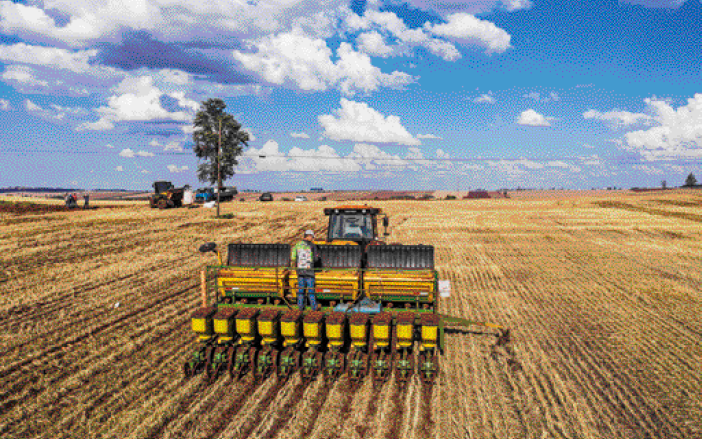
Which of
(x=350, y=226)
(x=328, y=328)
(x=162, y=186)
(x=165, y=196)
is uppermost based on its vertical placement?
(x=162, y=186)

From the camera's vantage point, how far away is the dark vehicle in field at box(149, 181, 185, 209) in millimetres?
41000

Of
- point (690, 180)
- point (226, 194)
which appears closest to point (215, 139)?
point (226, 194)

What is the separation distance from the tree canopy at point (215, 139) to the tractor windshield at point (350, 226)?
48917mm

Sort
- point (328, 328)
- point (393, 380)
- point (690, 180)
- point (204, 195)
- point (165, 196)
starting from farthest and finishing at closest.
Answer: point (690, 180), point (204, 195), point (165, 196), point (393, 380), point (328, 328)

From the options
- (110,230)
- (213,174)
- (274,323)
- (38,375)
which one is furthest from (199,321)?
(213,174)

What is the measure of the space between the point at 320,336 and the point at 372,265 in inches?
116

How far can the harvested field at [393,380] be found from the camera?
6.46 metres

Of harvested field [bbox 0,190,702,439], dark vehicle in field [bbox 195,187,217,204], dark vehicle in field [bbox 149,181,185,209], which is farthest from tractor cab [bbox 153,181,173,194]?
harvested field [bbox 0,190,702,439]

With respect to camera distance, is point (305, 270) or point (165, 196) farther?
point (165, 196)

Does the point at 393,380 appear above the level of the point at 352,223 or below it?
below

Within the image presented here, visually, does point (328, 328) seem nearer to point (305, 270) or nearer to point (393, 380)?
point (393, 380)

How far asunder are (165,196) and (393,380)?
3846 centimetres

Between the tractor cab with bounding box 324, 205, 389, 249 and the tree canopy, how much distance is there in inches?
1925

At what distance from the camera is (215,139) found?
57.8 metres
